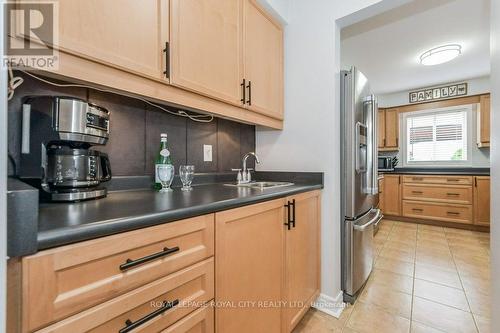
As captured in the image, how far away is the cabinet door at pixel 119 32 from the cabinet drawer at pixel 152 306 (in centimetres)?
83

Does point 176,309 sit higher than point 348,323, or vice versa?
point 176,309

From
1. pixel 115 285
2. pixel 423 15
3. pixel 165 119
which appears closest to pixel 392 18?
pixel 423 15

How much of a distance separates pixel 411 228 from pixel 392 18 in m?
3.15

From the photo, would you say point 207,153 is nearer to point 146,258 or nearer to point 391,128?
point 146,258

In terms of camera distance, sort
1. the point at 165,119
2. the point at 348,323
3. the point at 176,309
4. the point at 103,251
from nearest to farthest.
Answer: the point at 103,251 → the point at 176,309 → the point at 165,119 → the point at 348,323

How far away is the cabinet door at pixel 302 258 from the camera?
51.5 inches

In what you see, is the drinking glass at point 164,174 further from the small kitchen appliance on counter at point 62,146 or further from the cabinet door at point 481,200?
the cabinet door at point 481,200

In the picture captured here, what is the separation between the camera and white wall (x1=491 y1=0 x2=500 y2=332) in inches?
40.4

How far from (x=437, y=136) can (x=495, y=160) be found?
158 inches

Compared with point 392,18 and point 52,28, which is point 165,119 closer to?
point 52,28

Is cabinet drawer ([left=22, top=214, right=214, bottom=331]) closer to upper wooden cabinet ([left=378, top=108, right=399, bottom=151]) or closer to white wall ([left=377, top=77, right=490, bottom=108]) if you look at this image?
upper wooden cabinet ([left=378, top=108, right=399, bottom=151])

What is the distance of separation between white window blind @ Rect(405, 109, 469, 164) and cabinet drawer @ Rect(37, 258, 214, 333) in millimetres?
5025

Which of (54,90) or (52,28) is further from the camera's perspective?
(54,90)

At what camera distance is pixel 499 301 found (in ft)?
3.32
